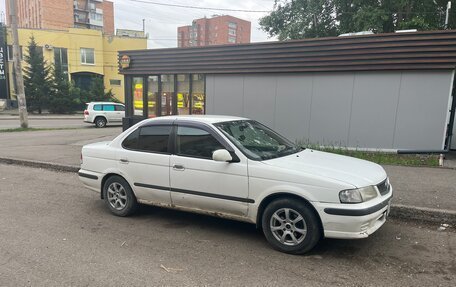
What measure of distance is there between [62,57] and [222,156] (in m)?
43.8

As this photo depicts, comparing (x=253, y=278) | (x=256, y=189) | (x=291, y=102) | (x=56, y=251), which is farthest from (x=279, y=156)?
(x=291, y=102)

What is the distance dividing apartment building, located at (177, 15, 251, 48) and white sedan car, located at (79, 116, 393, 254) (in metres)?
59.7

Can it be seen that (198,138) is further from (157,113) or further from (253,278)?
(157,113)

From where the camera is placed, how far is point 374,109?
988cm

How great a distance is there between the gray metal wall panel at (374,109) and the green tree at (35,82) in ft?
112

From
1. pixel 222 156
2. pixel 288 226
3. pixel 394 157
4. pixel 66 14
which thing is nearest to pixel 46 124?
pixel 394 157

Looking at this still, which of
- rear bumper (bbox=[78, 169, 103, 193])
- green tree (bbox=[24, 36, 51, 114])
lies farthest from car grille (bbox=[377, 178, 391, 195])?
green tree (bbox=[24, 36, 51, 114])

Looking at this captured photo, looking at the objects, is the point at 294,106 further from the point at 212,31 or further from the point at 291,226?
the point at 212,31

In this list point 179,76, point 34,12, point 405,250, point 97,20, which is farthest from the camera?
point 97,20

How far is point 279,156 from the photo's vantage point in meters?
4.58

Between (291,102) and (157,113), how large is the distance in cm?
533

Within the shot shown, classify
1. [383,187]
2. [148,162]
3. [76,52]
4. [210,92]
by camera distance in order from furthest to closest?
[76,52] → [210,92] → [148,162] → [383,187]

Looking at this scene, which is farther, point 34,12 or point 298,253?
point 34,12

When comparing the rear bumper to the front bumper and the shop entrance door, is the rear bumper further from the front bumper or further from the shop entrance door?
the shop entrance door
